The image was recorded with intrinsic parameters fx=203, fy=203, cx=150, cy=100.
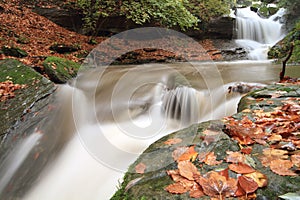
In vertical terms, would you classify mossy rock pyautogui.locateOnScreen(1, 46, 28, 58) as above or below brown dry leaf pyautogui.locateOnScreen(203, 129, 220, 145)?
A: above

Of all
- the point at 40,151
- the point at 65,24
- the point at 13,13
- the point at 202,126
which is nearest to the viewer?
the point at 202,126

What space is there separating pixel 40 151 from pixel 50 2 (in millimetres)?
9358

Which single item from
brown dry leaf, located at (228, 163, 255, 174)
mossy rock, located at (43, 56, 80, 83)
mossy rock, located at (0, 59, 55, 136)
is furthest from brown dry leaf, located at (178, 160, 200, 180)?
mossy rock, located at (43, 56, 80, 83)

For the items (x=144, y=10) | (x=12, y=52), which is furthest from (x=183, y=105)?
(x=144, y=10)

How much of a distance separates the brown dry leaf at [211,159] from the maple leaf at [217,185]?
0.12 meters

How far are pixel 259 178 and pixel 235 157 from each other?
25 cm

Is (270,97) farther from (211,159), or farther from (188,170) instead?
(188,170)

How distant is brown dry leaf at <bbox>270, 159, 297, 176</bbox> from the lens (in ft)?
4.21

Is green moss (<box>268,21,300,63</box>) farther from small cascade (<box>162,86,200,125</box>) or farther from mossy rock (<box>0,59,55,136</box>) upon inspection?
mossy rock (<box>0,59,55,136</box>)

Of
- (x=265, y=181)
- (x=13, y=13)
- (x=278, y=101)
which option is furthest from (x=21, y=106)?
(x=13, y=13)

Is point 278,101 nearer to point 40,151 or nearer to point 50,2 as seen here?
point 40,151

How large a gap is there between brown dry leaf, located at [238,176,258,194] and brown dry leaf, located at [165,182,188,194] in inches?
13.3

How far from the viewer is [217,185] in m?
1.25

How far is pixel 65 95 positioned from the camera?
398 cm
